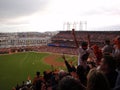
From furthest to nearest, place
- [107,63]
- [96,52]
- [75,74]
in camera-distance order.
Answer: [96,52] → [75,74] → [107,63]

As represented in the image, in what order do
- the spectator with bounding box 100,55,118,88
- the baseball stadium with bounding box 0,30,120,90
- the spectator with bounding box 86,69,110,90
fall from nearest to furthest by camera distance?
the spectator with bounding box 86,69,110,90 < the spectator with bounding box 100,55,118,88 < the baseball stadium with bounding box 0,30,120,90

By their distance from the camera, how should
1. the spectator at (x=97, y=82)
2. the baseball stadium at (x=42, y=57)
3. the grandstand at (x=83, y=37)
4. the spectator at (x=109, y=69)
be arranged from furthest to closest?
the grandstand at (x=83, y=37), the baseball stadium at (x=42, y=57), the spectator at (x=109, y=69), the spectator at (x=97, y=82)

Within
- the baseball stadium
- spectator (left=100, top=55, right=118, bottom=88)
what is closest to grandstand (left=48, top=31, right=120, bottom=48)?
the baseball stadium

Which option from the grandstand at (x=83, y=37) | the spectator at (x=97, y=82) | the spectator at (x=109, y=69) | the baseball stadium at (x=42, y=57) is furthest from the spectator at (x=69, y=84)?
the grandstand at (x=83, y=37)

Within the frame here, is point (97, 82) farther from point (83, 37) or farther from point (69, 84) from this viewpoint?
point (83, 37)

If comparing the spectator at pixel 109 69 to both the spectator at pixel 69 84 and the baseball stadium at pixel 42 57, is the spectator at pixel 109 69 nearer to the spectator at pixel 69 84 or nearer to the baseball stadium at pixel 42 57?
the spectator at pixel 69 84

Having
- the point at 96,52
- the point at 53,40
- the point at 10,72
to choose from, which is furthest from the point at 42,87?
the point at 53,40

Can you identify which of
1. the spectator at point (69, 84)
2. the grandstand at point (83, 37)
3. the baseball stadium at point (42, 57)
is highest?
the spectator at point (69, 84)

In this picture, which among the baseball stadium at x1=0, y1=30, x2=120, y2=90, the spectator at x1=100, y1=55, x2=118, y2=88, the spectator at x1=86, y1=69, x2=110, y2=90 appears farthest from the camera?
the baseball stadium at x1=0, y1=30, x2=120, y2=90

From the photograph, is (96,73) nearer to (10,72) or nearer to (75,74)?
(75,74)

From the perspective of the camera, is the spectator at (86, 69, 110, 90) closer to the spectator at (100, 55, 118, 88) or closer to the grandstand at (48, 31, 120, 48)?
the spectator at (100, 55, 118, 88)

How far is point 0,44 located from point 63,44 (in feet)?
202

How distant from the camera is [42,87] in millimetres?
8258

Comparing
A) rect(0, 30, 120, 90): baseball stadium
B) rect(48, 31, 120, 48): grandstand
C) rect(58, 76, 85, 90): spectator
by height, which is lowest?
rect(0, 30, 120, 90): baseball stadium
